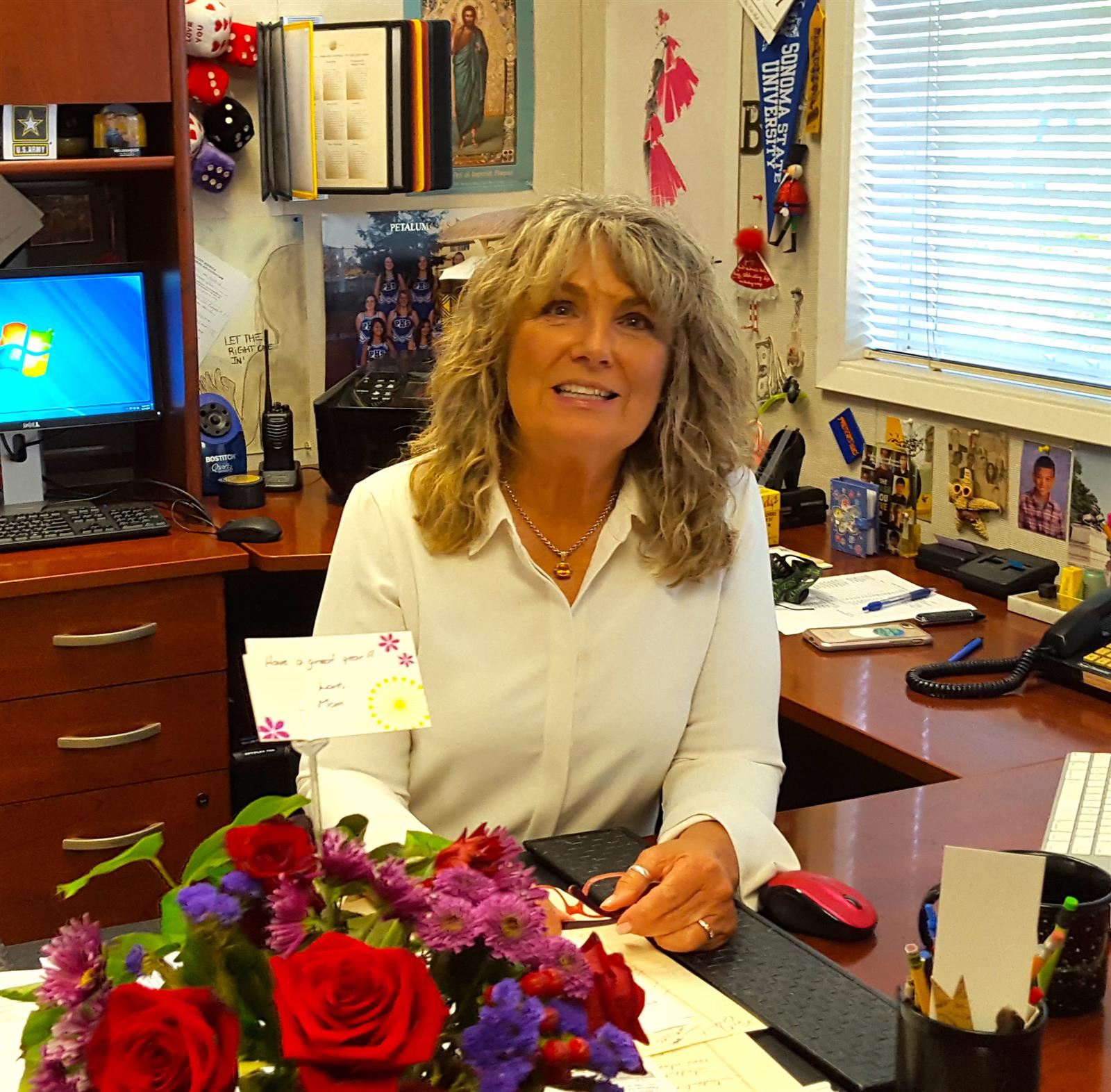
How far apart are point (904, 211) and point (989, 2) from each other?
40 centimetres

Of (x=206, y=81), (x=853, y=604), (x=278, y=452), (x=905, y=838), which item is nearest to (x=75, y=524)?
(x=278, y=452)

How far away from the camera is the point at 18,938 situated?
2479mm

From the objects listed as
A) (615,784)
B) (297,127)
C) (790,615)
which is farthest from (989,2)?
(615,784)

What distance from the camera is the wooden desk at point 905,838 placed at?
1.30 meters

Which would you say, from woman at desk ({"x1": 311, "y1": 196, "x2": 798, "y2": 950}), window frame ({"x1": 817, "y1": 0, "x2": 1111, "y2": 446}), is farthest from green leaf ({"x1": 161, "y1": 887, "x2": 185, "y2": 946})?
window frame ({"x1": 817, "y1": 0, "x2": 1111, "y2": 446})

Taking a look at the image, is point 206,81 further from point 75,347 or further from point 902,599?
point 902,599

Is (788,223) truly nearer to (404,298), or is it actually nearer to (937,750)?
(404,298)

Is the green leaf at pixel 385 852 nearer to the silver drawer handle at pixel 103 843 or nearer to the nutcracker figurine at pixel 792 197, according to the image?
the silver drawer handle at pixel 103 843

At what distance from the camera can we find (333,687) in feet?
3.35

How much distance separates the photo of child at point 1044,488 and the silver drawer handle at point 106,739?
1.51 metres

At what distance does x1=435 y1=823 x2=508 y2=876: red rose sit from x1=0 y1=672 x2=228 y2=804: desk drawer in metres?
1.77

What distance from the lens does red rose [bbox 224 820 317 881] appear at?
80 cm

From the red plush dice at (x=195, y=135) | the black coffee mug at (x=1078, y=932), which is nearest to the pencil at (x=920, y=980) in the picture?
the black coffee mug at (x=1078, y=932)

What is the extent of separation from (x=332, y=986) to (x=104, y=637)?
1882mm
